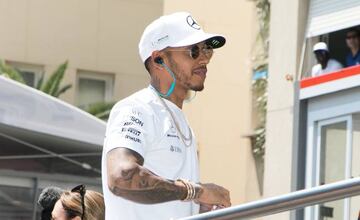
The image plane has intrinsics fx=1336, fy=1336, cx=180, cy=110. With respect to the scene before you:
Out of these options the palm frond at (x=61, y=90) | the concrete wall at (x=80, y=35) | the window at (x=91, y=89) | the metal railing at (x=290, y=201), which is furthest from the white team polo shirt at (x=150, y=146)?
the window at (x=91, y=89)

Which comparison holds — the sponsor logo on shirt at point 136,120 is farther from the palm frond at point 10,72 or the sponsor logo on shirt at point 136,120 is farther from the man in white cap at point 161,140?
the palm frond at point 10,72

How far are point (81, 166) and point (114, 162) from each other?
12.7m

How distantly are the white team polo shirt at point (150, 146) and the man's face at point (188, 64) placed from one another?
0.11 metres

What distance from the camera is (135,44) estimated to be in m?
32.9

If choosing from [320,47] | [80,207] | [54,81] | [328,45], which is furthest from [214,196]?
[54,81]

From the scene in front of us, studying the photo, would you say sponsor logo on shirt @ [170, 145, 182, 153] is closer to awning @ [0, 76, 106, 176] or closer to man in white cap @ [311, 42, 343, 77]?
awning @ [0, 76, 106, 176]

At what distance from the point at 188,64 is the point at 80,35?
89.0 feet

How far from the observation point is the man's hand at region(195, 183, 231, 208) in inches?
187

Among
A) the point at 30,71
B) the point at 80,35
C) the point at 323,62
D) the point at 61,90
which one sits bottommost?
the point at 323,62

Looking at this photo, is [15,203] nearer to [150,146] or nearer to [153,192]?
[150,146]

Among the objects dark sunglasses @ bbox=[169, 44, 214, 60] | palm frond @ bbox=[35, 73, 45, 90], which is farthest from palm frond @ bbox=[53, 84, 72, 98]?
dark sunglasses @ bbox=[169, 44, 214, 60]

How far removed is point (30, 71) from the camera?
3172cm

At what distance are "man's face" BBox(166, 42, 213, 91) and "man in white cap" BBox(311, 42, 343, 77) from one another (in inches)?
489

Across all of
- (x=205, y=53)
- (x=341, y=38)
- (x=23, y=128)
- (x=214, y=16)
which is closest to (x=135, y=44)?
(x=214, y=16)
